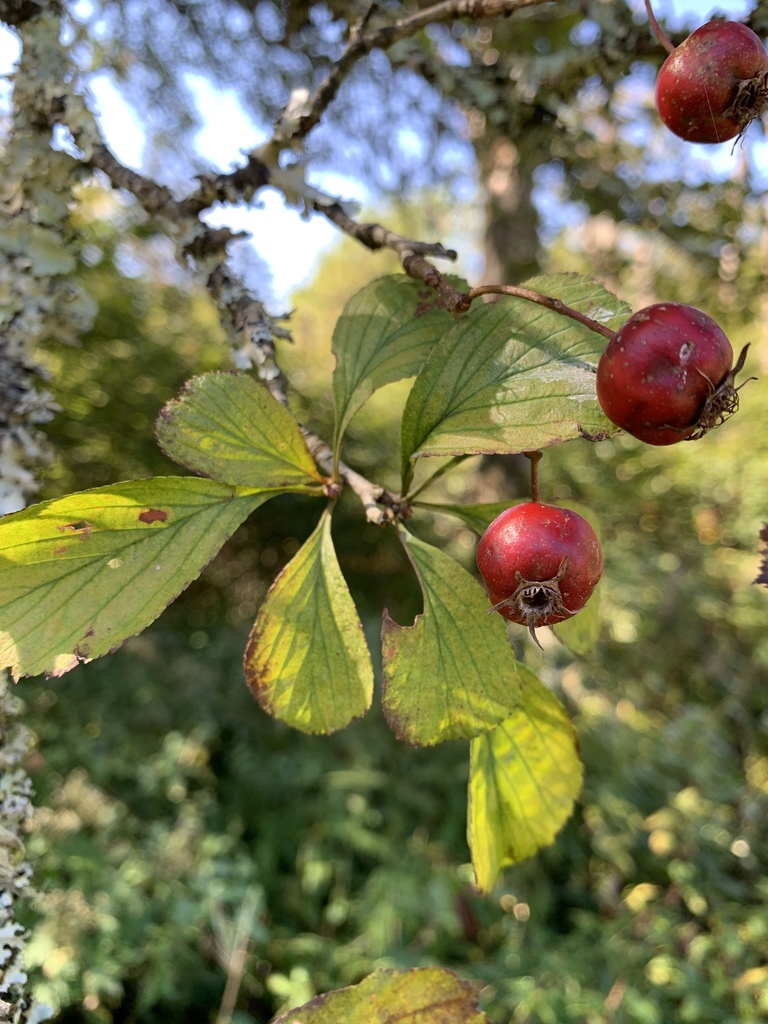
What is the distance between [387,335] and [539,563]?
172 mm

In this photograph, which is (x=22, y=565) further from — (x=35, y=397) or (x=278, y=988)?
(x=278, y=988)

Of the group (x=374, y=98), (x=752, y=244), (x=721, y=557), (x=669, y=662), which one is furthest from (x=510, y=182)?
(x=669, y=662)

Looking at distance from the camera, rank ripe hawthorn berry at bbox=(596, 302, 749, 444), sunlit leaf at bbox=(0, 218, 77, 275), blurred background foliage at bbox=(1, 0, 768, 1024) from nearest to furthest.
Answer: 1. ripe hawthorn berry at bbox=(596, 302, 749, 444)
2. sunlit leaf at bbox=(0, 218, 77, 275)
3. blurred background foliage at bbox=(1, 0, 768, 1024)

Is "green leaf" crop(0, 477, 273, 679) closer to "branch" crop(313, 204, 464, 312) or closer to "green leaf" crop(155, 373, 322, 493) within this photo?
"green leaf" crop(155, 373, 322, 493)

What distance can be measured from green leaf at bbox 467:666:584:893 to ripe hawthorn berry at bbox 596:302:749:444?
0.20m

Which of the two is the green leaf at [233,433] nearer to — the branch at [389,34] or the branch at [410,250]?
the branch at [410,250]

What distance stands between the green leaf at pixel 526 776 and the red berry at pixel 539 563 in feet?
0.38

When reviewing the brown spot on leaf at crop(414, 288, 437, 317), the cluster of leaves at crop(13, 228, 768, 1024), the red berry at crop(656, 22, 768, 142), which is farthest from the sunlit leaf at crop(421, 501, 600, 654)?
the cluster of leaves at crop(13, 228, 768, 1024)

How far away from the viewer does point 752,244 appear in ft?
4.55

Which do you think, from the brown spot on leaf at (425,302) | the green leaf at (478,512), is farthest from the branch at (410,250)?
the green leaf at (478,512)

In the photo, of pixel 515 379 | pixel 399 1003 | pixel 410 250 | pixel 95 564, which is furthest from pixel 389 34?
pixel 399 1003

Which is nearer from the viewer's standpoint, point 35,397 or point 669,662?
point 35,397

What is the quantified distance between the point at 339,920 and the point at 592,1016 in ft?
1.68

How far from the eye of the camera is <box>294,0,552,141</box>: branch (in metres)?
0.39
